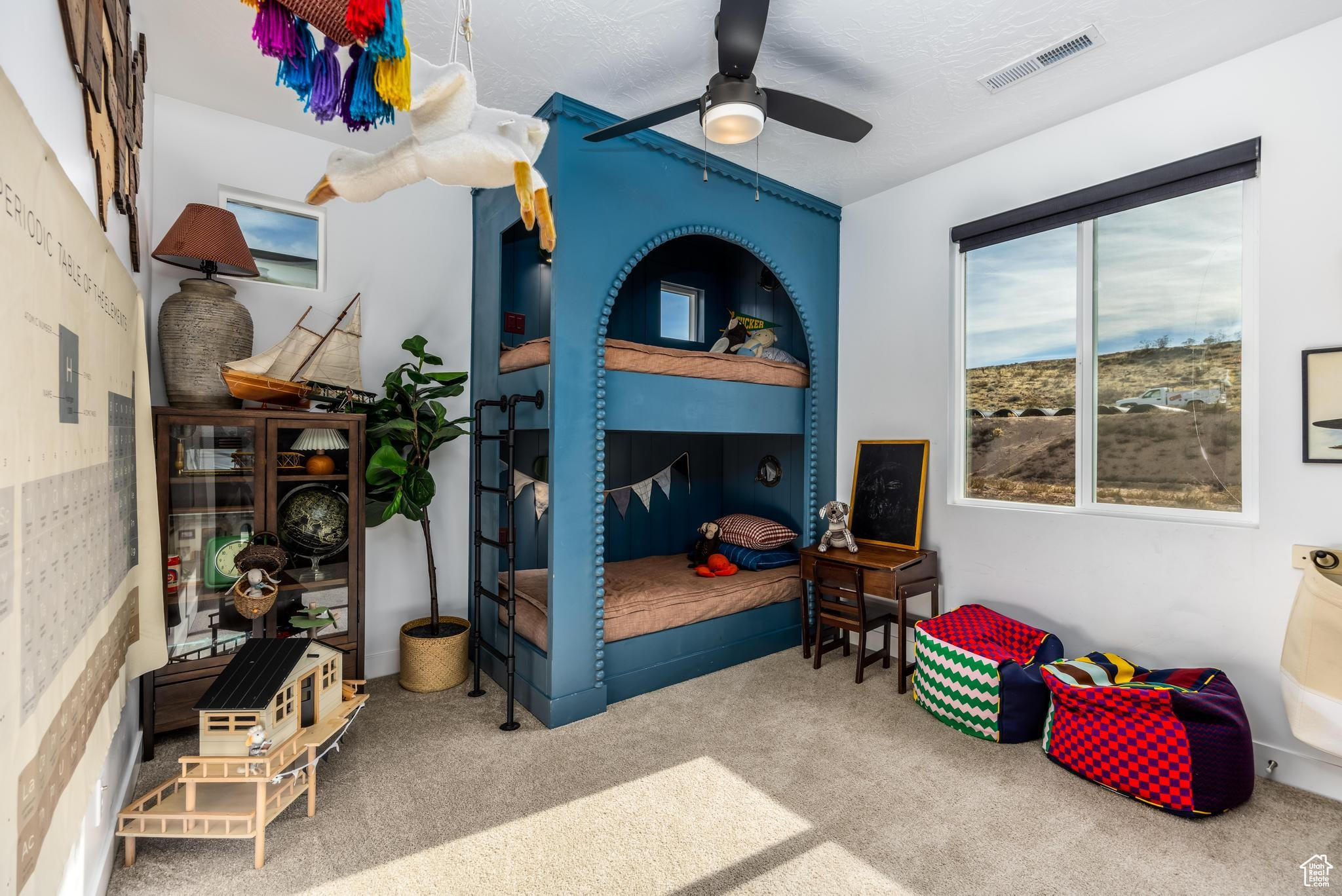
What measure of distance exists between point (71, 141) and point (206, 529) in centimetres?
173

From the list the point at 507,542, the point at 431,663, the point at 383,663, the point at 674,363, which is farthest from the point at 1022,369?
the point at 383,663

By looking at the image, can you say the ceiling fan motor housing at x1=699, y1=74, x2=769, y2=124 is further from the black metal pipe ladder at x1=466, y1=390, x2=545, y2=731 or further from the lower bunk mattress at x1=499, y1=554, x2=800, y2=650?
the lower bunk mattress at x1=499, y1=554, x2=800, y2=650

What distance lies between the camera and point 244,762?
181cm

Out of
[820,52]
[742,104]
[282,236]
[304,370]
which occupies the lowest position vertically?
[304,370]

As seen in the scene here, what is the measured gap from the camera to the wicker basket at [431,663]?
3.03m

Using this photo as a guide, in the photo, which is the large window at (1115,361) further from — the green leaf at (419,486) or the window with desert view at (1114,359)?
the green leaf at (419,486)

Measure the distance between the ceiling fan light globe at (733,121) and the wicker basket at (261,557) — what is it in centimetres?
241

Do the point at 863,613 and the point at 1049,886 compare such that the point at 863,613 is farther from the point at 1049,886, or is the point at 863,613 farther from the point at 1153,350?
the point at 1153,350

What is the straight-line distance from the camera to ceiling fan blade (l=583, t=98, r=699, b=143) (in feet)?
6.86

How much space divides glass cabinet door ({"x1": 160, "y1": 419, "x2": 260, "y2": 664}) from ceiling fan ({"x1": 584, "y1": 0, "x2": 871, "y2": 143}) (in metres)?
2.00

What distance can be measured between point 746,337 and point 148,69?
124 inches

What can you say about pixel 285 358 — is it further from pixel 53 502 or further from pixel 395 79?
pixel 395 79
